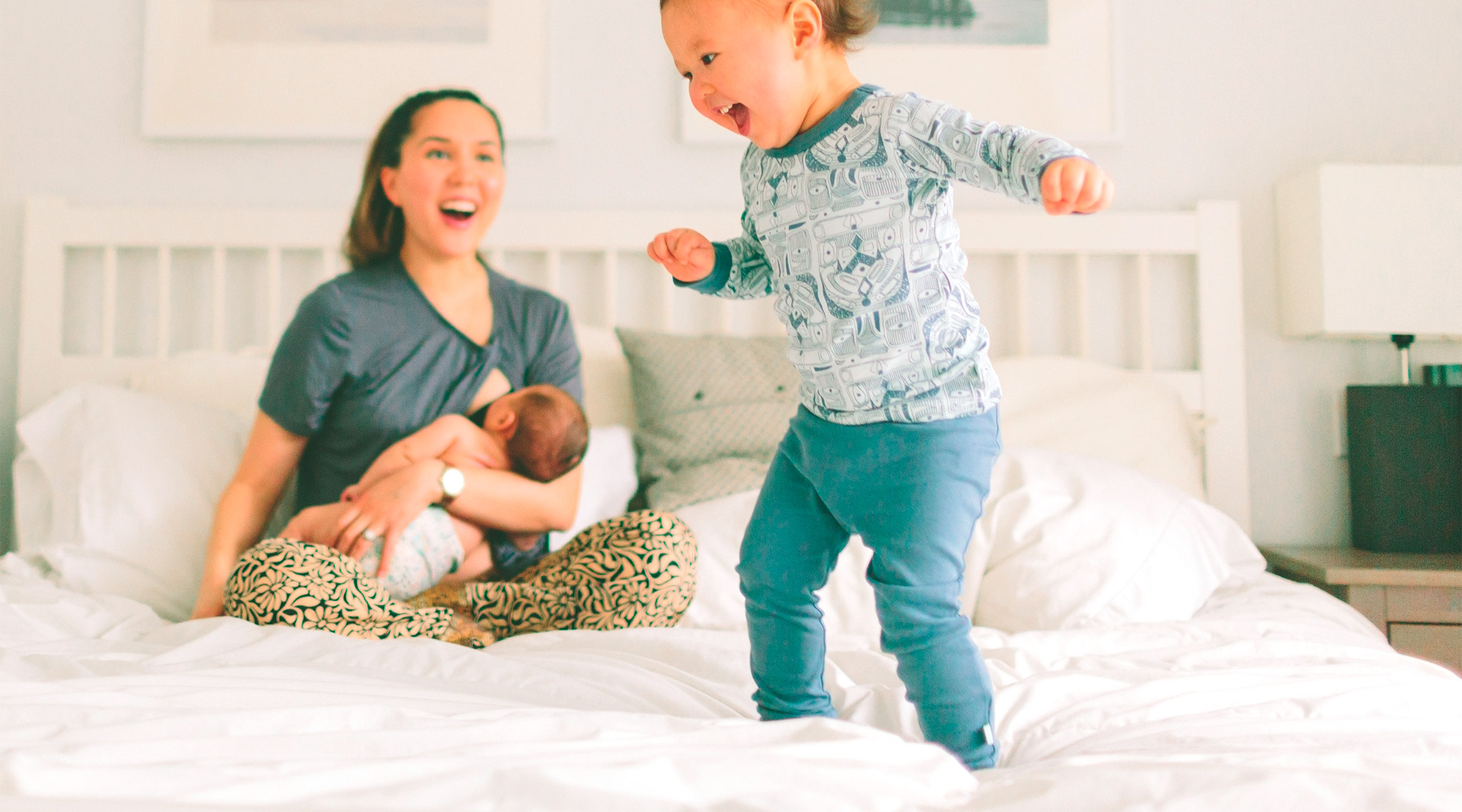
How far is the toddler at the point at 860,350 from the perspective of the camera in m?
0.76

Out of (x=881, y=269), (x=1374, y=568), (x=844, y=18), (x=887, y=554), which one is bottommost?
(x=1374, y=568)

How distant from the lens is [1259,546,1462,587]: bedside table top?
4.79ft

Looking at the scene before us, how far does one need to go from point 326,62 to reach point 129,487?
3.29 feet

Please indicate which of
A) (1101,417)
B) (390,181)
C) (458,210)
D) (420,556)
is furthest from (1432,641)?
(390,181)

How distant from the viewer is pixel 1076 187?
23.8 inches

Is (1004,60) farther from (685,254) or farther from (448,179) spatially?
(685,254)

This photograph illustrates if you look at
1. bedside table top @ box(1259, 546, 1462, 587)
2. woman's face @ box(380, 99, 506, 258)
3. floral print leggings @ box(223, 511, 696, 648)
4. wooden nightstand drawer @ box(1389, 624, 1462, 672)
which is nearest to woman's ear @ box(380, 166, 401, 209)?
woman's face @ box(380, 99, 506, 258)

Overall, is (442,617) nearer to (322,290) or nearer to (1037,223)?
(322,290)

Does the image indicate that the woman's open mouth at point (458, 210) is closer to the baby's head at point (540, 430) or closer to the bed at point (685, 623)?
the baby's head at point (540, 430)

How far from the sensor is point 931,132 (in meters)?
0.74

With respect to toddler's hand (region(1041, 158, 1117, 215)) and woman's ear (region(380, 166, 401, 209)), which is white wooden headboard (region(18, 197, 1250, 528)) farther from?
toddler's hand (region(1041, 158, 1117, 215))

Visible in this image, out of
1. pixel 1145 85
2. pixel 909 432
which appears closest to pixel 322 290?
pixel 909 432

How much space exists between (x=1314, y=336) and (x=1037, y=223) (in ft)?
1.95

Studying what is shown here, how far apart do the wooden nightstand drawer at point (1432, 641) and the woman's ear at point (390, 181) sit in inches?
65.8
